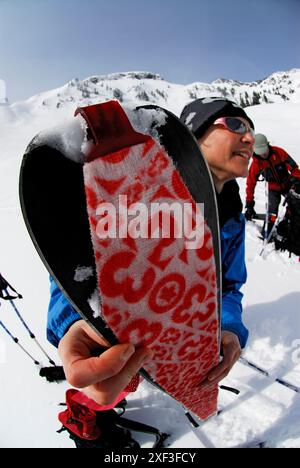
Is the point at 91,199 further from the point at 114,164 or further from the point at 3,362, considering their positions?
the point at 3,362

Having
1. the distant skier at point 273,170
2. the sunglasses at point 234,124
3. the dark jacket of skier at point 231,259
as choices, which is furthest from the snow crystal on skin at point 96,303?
the distant skier at point 273,170

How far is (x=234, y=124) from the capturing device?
1.04m

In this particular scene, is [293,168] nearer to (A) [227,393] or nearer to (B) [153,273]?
(A) [227,393]

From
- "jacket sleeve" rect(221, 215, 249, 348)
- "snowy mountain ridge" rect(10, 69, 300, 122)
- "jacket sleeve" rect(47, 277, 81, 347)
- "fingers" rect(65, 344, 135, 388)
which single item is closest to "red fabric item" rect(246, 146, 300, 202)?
"jacket sleeve" rect(221, 215, 249, 348)

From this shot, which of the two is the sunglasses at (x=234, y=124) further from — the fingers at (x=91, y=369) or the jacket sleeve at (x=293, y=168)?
the jacket sleeve at (x=293, y=168)

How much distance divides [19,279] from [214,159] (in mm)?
3413

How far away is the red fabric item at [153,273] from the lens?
71 centimetres

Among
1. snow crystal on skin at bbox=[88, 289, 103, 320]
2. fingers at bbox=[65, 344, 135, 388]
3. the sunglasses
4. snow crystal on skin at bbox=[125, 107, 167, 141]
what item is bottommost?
fingers at bbox=[65, 344, 135, 388]

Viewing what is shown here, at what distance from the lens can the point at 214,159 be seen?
1.04 metres

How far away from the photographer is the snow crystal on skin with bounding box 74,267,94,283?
2.49 ft

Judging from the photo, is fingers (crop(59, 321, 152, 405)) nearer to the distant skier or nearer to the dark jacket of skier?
the dark jacket of skier

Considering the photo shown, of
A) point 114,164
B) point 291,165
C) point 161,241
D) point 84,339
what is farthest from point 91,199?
point 291,165

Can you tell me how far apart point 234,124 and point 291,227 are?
10.7 feet

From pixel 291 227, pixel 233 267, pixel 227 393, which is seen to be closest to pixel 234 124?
pixel 233 267
